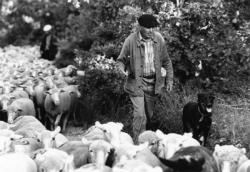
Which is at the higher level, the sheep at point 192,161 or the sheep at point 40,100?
the sheep at point 192,161

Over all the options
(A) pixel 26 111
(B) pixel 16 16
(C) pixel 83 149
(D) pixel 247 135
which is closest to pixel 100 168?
(C) pixel 83 149

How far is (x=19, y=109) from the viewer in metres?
13.3

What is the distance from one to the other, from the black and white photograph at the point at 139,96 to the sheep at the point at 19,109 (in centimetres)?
2

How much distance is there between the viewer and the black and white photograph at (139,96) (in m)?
8.09

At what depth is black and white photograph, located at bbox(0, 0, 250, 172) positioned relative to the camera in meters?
8.09

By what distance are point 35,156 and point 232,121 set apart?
174 inches

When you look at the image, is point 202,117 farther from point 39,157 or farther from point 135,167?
point 135,167

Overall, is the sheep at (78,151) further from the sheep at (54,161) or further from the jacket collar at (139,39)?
the jacket collar at (139,39)

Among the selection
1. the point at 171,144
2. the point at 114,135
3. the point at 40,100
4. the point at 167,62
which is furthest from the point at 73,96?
the point at 171,144

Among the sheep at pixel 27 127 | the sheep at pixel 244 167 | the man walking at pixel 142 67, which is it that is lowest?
the sheep at pixel 27 127

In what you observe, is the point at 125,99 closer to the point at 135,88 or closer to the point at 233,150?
the point at 135,88

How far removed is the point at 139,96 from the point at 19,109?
4373 mm

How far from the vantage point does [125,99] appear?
45.7 feet

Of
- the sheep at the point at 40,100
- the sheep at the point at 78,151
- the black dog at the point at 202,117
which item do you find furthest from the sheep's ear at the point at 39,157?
the sheep at the point at 40,100
